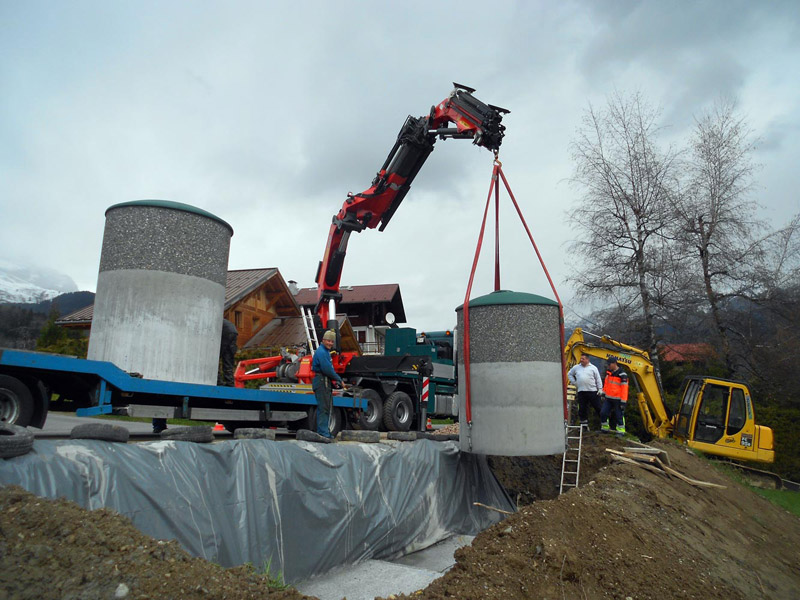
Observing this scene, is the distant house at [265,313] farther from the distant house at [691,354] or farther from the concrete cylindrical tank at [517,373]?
the concrete cylindrical tank at [517,373]

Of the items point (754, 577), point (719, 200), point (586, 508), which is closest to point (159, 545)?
point (586, 508)

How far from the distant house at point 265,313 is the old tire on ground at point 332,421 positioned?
13.6 metres

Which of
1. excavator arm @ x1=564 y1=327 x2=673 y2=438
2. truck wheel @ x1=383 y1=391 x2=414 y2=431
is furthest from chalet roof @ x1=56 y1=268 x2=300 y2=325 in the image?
excavator arm @ x1=564 y1=327 x2=673 y2=438

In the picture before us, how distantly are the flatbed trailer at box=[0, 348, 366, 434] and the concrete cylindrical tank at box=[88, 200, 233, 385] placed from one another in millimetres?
283

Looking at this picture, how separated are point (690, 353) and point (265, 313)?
1845cm

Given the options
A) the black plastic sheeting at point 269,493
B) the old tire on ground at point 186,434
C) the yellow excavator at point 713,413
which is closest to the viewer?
the black plastic sheeting at point 269,493

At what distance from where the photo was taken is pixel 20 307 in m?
2.98

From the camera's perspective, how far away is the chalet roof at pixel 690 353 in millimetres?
20922

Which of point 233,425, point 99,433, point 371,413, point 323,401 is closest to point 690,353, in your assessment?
point 371,413

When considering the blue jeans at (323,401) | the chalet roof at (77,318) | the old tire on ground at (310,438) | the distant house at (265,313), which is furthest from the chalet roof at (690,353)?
the chalet roof at (77,318)

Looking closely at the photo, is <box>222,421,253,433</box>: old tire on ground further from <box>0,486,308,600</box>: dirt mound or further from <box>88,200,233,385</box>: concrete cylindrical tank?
<box>0,486,308,600</box>: dirt mound

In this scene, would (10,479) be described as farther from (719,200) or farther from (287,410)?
(719,200)

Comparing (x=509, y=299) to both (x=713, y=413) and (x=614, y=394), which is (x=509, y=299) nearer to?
(x=614, y=394)

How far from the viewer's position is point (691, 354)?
21.6m
